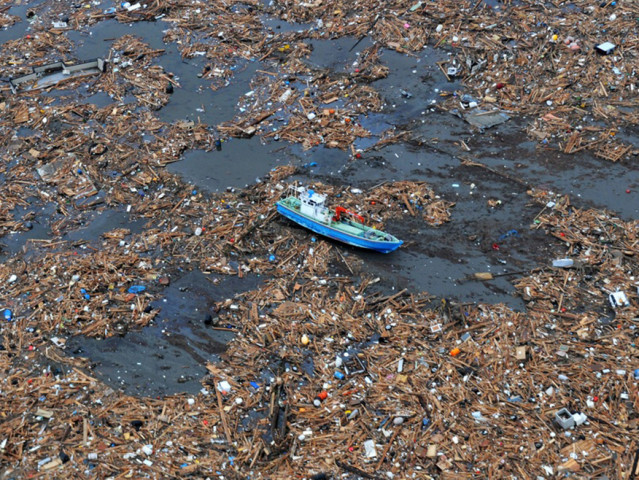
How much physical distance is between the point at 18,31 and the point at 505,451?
19.9 m

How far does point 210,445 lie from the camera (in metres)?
9.96

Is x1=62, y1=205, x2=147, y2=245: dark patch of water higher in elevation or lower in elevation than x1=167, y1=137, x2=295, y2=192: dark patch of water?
lower

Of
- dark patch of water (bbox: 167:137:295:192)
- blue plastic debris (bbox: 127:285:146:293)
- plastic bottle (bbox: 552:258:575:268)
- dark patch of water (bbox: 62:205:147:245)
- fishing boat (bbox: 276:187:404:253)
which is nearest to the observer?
plastic bottle (bbox: 552:258:575:268)

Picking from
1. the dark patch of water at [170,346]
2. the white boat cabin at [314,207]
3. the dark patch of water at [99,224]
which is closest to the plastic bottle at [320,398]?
the dark patch of water at [170,346]

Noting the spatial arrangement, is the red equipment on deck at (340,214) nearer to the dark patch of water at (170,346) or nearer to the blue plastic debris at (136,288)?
the dark patch of water at (170,346)

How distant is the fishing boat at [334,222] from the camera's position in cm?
1248

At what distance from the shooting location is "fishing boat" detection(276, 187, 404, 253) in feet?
41.0

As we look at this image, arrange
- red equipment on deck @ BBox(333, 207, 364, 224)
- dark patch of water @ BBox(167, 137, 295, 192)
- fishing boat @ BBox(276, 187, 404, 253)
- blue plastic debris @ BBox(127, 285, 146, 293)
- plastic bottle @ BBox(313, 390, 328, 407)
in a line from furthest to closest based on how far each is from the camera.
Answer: dark patch of water @ BBox(167, 137, 295, 192), red equipment on deck @ BBox(333, 207, 364, 224), fishing boat @ BBox(276, 187, 404, 253), blue plastic debris @ BBox(127, 285, 146, 293), plastic bottle @ BBox(313, 390, 328, 407)

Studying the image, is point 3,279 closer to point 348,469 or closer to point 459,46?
point 348,469

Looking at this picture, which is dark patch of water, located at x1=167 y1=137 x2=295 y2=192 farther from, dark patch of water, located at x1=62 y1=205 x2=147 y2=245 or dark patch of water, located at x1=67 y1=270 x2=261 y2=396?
dark patch of water, located at x1=67 y1=270 x2=261 y2=396

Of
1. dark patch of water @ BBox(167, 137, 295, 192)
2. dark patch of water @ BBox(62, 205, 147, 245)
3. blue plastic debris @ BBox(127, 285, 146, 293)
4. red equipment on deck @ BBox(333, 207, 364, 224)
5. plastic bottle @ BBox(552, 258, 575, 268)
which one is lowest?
blue plastic debris @ BBox(127, 285, 146, 293)

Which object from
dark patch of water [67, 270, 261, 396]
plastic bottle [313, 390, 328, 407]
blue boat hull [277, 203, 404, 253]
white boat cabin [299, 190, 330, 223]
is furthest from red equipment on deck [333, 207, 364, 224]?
plastic bottle [313, 390, 328, 407]

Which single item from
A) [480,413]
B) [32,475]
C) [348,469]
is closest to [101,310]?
[32,475]

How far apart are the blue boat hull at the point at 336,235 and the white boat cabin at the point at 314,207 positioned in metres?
0.13
